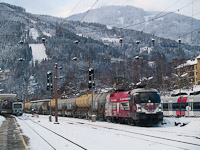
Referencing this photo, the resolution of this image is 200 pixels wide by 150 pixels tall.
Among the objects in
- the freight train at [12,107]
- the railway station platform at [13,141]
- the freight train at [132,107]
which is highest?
the freight train at [132,107]

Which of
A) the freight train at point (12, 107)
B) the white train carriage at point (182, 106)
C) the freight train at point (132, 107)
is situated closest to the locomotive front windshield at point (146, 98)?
the freight train at point (132, 107)

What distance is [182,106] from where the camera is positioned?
48250 millimetres

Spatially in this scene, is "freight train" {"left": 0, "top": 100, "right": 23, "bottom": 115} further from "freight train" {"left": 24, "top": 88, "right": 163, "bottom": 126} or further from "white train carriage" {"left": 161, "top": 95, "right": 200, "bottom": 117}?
"white train carriage" {"left": 161, "top": 95, "right": 200, "bottom": 117}

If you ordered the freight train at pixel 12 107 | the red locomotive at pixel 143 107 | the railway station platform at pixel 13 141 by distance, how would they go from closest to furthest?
the railway station platform at pixel 13 141 → the red locomotive at pixel 143 107 → the freight train at pixel 12 107

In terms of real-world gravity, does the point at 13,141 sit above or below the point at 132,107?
below

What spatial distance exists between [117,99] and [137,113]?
7.06 meters

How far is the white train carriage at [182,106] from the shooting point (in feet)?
146

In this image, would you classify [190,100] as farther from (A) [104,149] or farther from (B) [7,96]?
(B) [7,96]

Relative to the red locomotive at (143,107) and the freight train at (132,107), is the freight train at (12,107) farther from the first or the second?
the red locomotive at (143,107)

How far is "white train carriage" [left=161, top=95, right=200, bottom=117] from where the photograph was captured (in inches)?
1753

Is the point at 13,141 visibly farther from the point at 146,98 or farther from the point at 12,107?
the point at 12,107

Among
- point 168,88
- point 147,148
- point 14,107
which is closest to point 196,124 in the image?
point 147,148

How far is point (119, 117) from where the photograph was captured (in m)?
35.0

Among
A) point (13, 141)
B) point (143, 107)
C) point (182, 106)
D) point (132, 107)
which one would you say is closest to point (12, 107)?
point (182, 106)
